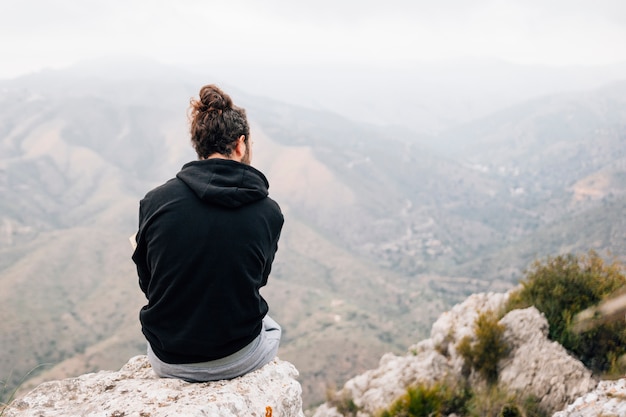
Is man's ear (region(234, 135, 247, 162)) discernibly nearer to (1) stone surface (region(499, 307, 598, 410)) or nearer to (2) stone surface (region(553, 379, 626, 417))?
(2) stone surface (region(553, 379, 626, 417))

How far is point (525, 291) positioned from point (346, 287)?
138 m

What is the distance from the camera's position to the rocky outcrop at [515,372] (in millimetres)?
6183

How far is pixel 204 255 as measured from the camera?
287 centimetres

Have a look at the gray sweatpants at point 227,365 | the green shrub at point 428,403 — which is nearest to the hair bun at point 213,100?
the gray sweatpants at point 227,365

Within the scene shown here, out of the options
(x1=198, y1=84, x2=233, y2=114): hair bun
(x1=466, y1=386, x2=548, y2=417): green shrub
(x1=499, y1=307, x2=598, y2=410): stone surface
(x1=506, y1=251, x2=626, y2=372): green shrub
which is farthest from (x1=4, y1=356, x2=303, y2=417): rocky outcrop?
(x1=506, y1=251, x2=626, y2=372): green shrub

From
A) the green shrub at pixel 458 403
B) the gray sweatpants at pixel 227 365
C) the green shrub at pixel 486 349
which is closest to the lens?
the gray sweatpants at pixel 227 365

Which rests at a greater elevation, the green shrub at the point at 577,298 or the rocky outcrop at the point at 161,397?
the rocky outcrop at the point at 161,397

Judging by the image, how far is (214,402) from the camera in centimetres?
287

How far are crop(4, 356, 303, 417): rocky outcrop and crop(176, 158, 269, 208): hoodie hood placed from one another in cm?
134

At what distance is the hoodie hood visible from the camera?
2.93m

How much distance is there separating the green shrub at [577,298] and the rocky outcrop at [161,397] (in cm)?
487

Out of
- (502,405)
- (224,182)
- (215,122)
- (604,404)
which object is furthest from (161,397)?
(502,405)

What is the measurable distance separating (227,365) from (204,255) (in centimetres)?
95

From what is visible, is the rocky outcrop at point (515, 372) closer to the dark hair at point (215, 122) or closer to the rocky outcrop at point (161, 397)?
the rocky outcrop at point (161, 397)
